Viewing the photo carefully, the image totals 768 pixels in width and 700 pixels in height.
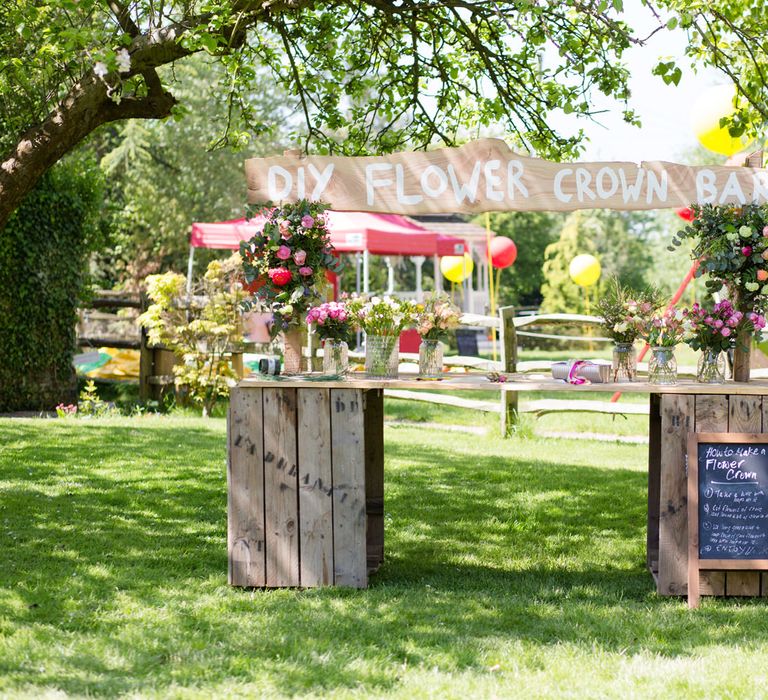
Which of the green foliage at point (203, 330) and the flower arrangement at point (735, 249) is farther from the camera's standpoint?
the green foliage at point (203, 330)

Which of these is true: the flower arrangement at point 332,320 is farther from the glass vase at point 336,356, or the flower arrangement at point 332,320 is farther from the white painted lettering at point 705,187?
the white painted lettering at point 705,187

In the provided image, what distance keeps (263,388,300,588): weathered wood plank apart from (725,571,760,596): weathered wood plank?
6.49 ft

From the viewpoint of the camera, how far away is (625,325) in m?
4.75

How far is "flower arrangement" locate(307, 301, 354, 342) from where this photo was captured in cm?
483

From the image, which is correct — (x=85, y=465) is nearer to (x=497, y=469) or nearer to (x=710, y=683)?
(x=497, y=469)

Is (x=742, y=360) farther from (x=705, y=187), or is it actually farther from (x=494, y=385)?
(x=494, y=385)

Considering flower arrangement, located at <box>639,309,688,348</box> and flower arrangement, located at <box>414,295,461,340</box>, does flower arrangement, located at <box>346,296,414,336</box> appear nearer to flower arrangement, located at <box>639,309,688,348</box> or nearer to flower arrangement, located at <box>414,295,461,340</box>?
flower arrangement, located at <box>414,295,461,340</box>

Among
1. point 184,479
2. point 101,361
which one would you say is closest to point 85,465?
point 184,479

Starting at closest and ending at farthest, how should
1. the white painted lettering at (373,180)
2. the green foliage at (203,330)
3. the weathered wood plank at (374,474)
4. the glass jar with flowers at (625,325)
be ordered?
the glass jar with flowers at (625,325) < the white painted lettering at (373,180) < the weathered wood plank at (374,474) < the green foliage at (203,330)

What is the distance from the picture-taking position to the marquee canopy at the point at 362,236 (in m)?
14.6

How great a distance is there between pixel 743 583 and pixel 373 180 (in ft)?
8.47

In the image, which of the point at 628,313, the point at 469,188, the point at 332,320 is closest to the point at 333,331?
the point at 332,320

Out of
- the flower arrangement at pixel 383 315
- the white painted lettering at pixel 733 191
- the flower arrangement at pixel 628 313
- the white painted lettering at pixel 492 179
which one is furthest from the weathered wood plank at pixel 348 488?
the white painted lettering at pixel 733 191

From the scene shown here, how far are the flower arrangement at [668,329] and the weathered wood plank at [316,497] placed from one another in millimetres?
1547
